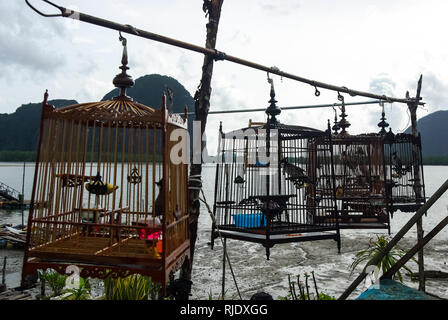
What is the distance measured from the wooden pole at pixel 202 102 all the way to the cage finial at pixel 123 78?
4.43ft

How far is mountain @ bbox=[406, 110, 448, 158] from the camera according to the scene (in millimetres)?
170500

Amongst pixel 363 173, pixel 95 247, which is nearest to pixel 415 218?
pixel 95 247

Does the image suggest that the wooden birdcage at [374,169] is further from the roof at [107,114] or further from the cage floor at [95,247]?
the roof at [107,114]

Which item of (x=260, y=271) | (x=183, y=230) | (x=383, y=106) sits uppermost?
(x=383, y=106)

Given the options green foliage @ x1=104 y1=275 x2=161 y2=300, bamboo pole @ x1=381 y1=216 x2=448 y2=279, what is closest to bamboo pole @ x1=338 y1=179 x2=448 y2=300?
bamboo pole @ x1=381 y1=216 x2=448 y2=279

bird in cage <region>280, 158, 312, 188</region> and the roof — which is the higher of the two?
the roof

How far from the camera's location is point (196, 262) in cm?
1170

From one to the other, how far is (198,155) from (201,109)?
0.71 meters

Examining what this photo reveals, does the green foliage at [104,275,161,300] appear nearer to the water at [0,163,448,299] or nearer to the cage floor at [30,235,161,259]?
the cage floor at [30,235,161,259]

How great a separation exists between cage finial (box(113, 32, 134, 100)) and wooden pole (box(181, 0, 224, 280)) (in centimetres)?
135

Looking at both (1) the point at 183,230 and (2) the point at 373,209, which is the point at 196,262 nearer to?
(2) the point at 373,209

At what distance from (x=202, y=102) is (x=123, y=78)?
4.75 feet

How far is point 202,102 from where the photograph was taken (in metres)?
4.86
